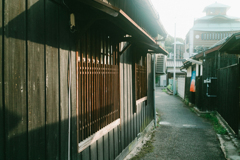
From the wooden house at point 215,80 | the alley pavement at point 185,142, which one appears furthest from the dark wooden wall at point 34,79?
the wooden house at point 215,80

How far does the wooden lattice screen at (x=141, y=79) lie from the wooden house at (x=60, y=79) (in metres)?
1.94

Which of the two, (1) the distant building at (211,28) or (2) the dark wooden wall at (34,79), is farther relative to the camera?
(1) the distant building at (211,28)

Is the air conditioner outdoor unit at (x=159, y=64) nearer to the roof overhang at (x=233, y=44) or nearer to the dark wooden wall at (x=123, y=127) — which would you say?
the dark wooden wall at (x=123, y=127)

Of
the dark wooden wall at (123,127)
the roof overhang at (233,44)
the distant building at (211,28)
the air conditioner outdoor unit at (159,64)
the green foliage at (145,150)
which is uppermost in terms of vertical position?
the distant building at (211,28)

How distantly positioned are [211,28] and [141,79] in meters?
34.4

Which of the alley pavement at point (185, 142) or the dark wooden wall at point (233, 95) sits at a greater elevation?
the dark wooden wall at point (233, 95)

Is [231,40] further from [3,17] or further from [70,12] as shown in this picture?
[3,17]

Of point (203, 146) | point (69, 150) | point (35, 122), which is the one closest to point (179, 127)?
point (203, 146)

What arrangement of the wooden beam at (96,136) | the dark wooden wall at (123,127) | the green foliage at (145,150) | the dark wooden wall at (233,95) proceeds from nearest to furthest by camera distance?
the wooden beam at (96,136) < the dark wooden wall at (123,127) < the green foliage at (145,150) < the dark wooden wall at (233,95)

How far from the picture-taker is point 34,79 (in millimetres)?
2367

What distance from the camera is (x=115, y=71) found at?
5047mm

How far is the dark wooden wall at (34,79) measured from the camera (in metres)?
2.02

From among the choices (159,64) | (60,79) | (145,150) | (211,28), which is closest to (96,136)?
(60,79)

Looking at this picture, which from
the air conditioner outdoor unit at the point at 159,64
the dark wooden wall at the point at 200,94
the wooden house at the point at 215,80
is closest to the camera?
the wooden house at the point at 215,80
